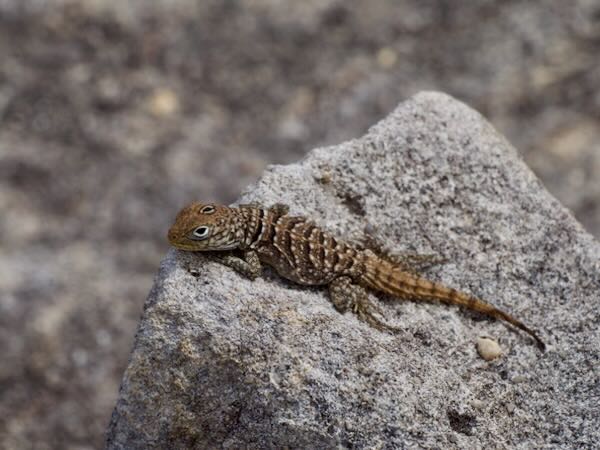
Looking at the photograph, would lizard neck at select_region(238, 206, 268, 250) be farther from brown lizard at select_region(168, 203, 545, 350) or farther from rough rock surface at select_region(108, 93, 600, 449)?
rough rock surface at select_region(108, 93, 600, 449)

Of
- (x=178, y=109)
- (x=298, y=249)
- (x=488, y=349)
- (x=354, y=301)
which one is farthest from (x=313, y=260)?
(x=178, y=109)

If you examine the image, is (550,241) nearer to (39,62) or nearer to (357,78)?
(357,78)

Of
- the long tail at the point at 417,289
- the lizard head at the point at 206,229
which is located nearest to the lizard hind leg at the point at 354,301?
the long tail at the point at 417,289

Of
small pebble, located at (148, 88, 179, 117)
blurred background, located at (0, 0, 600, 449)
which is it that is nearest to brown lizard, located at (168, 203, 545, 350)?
blurred background, located at (0, 0, 600, 449)

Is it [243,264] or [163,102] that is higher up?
[163,102]

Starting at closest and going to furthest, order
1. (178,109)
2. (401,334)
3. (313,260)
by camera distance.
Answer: (401,334) < (313,260) < (178,109)

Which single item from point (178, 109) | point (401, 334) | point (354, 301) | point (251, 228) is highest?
point (178, 109)

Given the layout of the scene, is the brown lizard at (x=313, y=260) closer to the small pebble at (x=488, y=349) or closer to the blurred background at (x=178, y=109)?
the small pebble at (x=488, y=349)

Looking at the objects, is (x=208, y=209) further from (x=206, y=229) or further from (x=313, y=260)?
(x=313, y=260)
